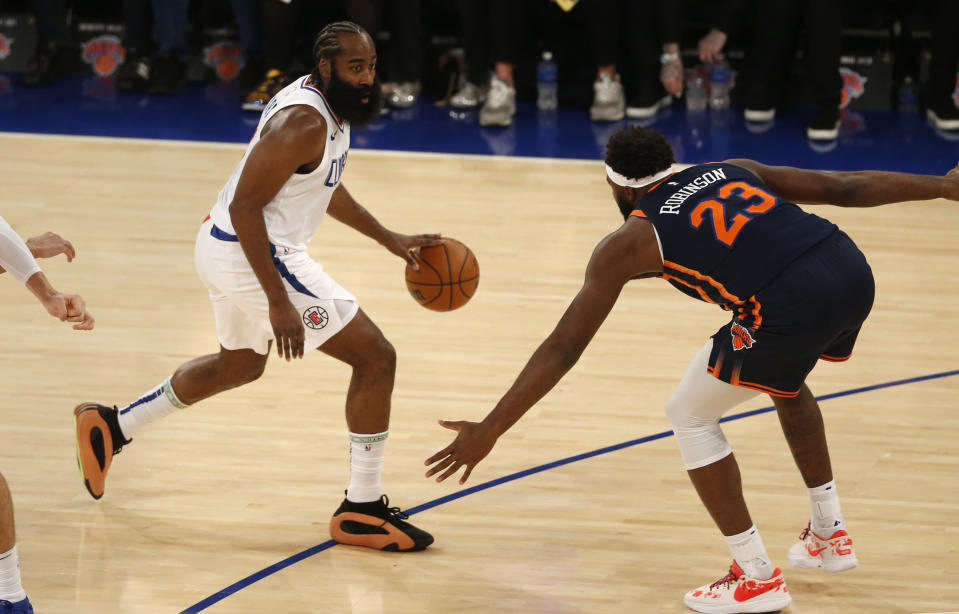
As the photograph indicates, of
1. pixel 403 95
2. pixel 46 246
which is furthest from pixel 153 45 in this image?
Result: pixel 46 246

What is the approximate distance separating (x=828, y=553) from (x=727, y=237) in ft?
3.95

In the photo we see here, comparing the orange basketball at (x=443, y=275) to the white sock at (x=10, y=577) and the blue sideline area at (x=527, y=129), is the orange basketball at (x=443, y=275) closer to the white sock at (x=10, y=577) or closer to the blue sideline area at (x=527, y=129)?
the white sock at (x=10, y=577)

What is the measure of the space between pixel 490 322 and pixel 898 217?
3108 millimetres

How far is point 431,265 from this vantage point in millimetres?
5039

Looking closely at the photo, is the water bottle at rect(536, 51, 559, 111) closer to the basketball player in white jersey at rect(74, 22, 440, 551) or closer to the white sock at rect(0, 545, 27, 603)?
the basketball player in white jersey at rect(74, 22, 440, 551)

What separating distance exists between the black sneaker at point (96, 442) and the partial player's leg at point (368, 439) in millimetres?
920

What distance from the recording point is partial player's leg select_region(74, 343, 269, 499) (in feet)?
15.6

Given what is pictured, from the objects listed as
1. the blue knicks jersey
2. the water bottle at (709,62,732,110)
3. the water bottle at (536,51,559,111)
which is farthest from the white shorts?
the water bottle at (709,62,732,110)

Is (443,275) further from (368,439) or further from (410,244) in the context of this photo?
(368,439)

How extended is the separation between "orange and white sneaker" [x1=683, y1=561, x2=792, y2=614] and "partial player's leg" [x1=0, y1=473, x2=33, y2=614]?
2.06 meters

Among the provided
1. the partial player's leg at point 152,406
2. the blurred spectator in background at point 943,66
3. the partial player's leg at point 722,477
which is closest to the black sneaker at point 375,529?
the partial player's leg at point 152,406

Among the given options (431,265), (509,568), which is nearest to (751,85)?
(431,265)

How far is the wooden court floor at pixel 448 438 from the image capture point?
4395 millimetres

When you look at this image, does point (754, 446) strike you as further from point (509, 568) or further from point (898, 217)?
point (898, 217)
